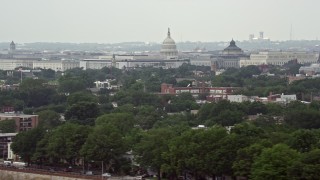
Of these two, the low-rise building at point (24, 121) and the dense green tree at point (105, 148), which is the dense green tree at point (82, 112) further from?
the dense green tree at point (105, 148)

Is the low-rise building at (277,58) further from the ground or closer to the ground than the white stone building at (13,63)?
further from the ground

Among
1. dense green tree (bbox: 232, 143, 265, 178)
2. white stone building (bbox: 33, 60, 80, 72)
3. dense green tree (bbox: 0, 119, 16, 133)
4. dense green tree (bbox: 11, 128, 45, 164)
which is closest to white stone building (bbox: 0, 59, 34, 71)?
white stone building (bbox: 33, 60, 80, 72)

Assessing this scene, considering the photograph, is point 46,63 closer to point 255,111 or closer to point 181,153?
point 255,111

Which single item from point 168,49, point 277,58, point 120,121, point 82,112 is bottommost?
point 277,58

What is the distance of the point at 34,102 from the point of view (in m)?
74.2

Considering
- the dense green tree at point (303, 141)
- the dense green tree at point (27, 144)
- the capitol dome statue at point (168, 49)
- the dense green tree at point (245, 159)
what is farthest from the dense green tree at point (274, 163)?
the capitol dome statue at point (168, 49)

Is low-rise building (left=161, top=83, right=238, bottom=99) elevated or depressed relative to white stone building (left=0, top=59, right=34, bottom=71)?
elevated

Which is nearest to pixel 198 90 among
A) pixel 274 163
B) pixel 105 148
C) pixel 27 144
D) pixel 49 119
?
pixel 49 119

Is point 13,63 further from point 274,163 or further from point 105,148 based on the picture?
point 274,163

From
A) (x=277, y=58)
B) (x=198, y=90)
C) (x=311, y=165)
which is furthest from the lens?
(x=277, y=58)

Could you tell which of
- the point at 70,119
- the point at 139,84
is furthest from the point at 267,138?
the point at 139,84

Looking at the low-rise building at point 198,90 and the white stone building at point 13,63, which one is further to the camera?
the white stone building at point 13,63

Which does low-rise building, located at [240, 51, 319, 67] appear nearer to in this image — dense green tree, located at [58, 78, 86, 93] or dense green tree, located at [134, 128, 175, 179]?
dense green tree, located at [58, 78, 86, 93]

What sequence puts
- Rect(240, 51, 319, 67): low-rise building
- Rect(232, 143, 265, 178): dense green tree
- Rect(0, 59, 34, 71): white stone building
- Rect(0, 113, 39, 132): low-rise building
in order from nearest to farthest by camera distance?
Rect(232, 143, 265, 178): dense green tree → Rect(0, 113, 39, 132): low-rise building → Rect(240, 51, 319, 67): low-rise building → Rect(0, 59, 34, 71): white stone building
